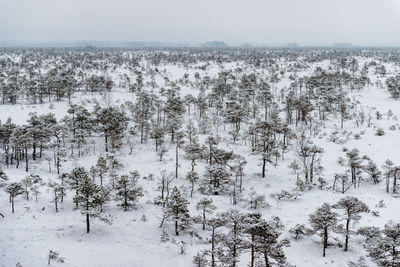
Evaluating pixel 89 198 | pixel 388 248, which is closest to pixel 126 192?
pixel 89 198

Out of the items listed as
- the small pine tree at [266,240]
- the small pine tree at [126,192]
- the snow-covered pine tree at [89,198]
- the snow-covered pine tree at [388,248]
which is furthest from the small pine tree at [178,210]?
the snow-covered pine tree at [388,248]

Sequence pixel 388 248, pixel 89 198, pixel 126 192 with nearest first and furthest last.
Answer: pixel 388 248
pixel 89 198
pixel 126 192

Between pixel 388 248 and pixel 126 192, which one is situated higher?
pixel 388 248

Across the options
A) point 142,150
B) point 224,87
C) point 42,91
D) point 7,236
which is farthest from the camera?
point 224,87

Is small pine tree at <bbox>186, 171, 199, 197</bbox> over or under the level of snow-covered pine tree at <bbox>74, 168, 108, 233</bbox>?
under

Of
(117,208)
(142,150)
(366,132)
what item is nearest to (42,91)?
(142,150)

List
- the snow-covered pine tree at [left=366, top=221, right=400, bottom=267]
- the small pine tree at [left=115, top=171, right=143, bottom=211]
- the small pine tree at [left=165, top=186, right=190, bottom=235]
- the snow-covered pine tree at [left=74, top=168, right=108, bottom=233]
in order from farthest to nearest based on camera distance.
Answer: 1. the small pine tree at [left=115, top=171, right=143, bottom=211]
2. the small pine tree at [left=165, top=186, right=190, bottom=235]
3. the snow-covered pine tree at [left=74, top=168, right=108, bottom=233]
4. the snow-covered pine tree at [left=366, top=221, right=400, bottom=267]

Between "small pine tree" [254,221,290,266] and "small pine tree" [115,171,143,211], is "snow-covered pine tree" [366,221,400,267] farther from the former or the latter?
"small pine tree" [115,171,143,211]

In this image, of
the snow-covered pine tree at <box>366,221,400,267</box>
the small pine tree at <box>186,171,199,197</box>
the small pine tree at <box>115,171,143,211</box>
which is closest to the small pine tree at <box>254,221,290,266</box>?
the snow-covered pine tree at <box>366,221,400,267</box>

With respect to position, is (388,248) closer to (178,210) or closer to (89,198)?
(178,210)

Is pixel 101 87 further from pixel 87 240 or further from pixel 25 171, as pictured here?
pixel 87 240

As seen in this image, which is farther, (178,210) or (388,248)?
(178,210)
